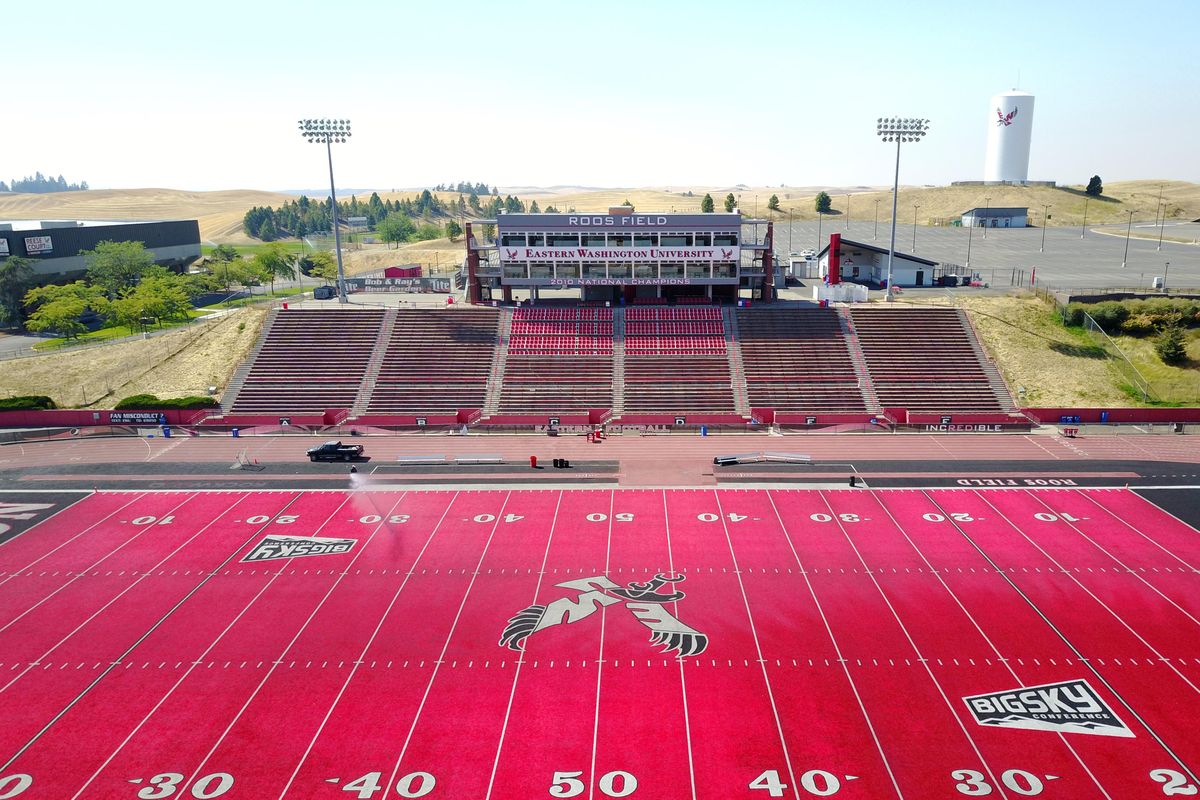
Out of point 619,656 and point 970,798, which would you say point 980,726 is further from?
point 619,656

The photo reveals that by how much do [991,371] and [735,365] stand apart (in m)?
20.7

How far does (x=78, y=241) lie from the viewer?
96438mm

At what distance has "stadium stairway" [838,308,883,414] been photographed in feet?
181

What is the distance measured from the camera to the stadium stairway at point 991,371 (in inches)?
2174

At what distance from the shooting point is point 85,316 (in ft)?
294

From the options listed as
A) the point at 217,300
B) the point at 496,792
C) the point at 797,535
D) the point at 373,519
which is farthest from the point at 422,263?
the point at 496,792

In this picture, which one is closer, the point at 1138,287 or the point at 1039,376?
the point at 1039,376

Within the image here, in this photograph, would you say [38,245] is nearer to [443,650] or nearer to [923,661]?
[443,650]

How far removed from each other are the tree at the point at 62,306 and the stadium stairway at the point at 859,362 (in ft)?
253

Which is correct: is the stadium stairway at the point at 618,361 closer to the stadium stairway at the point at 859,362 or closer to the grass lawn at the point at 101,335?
the stadium stairway at the point at 859,362

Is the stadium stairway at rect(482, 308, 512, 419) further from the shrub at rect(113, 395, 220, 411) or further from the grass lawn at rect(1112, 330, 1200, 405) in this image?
the grass lawn at rect(1112, 330, 1200, 405)

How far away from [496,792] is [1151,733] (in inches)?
768

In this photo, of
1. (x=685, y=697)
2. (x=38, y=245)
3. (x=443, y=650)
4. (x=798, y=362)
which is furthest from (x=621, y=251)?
(x=38, y=245)

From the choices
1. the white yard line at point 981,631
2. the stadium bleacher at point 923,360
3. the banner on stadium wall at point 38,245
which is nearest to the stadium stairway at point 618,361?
the stadium bleacher at point 923,360
